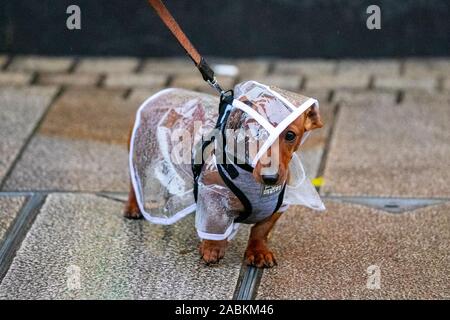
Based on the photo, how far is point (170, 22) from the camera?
4336 millimetres

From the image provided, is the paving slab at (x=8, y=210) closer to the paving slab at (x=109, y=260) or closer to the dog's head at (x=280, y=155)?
the paving slab at (x=109, y=260)

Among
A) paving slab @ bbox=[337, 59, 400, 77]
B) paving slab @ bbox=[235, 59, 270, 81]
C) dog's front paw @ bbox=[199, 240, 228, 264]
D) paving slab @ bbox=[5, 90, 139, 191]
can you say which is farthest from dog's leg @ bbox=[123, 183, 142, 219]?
paving slab @ bbox=[337, 59, 400, 77]

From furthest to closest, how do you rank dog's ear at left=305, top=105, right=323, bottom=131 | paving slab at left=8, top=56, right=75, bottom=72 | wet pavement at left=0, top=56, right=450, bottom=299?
paving slab at left=8, top=56, right=75, bottom=72, wet pavement at left=0, top=56, right=450, bottom=299, dog's ear at left=305, top=105, right=323, bottom=131

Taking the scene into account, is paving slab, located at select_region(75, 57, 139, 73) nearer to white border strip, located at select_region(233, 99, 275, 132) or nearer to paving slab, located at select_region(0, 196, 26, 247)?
paving slab, located at select_region(0, 196, 26, 247)

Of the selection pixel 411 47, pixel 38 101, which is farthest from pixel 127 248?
pixel 411 47

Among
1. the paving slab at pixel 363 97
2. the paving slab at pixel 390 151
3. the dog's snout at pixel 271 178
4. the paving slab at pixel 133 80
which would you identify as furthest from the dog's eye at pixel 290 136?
the paving slab at pixel 133 80

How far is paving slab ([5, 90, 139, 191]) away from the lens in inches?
211

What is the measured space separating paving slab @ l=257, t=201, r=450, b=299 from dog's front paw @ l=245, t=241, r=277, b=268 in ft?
0.14

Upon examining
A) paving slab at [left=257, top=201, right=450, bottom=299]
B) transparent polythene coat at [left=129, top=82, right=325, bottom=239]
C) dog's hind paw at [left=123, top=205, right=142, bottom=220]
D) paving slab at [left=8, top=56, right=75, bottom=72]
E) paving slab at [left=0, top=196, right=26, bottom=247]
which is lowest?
paving slab at [left=8, top=56, right=75, bottom=72]

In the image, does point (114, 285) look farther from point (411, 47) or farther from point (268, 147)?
point (411, 47)

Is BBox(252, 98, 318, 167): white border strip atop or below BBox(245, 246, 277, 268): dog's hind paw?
atop

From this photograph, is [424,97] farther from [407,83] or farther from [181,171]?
[181,171]

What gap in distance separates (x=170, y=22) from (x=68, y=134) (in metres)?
1.81

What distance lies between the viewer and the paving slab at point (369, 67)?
22.5 feet
